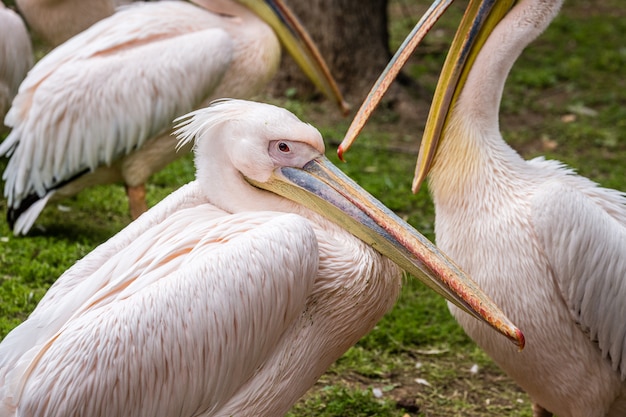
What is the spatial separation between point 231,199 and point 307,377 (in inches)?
27.9

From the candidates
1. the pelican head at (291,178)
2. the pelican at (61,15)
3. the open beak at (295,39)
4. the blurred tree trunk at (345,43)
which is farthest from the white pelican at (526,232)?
the blurred tree trunk at (345,43)

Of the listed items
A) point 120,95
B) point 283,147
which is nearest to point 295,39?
point 120,95

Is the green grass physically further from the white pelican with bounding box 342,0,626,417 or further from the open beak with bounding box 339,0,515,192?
the open beak with bounding box 339,0,515,192

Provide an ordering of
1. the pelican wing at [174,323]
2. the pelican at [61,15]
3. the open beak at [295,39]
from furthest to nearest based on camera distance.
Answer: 1. the pelican at [61,15]
2. the open beak at [295,39]
3. the pelican wing at [174,323]

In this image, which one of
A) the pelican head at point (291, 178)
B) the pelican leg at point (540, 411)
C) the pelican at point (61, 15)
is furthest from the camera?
the pelican at point (61, 15)

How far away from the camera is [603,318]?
3500 mm

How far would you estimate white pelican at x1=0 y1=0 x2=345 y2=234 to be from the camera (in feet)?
16.8

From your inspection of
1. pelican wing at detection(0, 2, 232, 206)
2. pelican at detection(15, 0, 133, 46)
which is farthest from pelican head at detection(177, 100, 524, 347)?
pelican at detection(15, 0, 133, 46)

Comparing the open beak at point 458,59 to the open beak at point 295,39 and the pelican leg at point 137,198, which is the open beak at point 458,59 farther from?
the pelican leg at point 137,198

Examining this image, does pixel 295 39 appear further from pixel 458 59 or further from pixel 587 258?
pixel 587 258

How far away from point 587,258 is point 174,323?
166cm

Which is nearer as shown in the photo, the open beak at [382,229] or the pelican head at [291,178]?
the open beak at [382,229]

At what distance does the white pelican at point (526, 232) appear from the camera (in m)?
3.47

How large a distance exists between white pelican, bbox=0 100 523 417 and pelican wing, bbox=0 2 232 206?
190 centimetres
